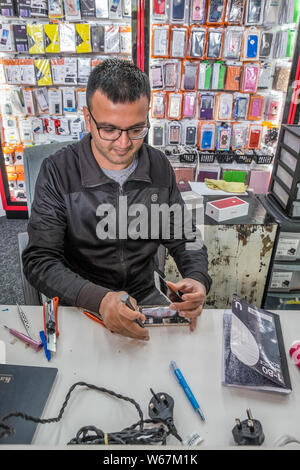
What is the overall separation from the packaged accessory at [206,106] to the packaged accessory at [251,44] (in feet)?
1.37

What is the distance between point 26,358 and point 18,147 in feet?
9.84

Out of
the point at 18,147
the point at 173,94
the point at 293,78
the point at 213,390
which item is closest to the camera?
the point at 213,390

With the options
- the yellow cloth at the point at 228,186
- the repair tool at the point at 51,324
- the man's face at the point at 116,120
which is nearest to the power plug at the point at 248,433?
the repair tool at the point at 51,324

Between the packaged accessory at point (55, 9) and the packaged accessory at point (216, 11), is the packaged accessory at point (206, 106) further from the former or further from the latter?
the packaged accessory at point (55, 9)

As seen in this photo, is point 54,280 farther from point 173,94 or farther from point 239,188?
point 173,94

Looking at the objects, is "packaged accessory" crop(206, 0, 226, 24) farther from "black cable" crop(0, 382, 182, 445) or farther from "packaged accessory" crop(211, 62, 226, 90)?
"black cable" crop(0, 382, 182, 445)

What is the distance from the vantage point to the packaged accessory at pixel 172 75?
3.00 m

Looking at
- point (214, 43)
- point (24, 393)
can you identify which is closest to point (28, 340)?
point (24, 393)

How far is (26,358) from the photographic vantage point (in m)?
0.92

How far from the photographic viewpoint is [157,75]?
3.02 metres

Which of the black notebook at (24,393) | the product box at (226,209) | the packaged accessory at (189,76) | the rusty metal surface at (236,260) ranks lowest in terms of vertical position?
the rusty metal surface at (236,260)

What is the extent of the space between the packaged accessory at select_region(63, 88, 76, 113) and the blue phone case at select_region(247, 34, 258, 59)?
5.20 ft
